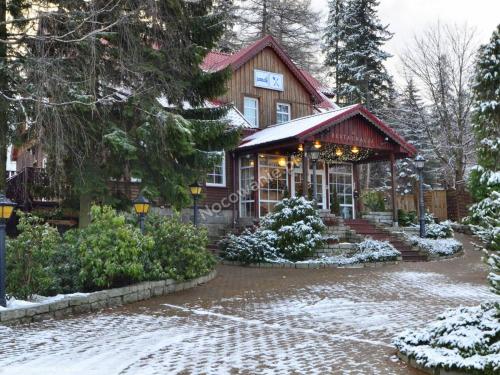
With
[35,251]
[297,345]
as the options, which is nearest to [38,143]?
[35,251]

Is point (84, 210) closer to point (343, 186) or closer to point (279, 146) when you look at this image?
point (279, 146)

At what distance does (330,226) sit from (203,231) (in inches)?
269

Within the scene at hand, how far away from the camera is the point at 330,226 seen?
17141 millimetres

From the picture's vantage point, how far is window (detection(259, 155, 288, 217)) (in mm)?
19172

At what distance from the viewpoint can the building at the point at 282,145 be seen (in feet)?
58.5

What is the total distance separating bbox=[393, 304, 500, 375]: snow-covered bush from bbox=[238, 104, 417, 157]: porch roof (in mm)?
11676

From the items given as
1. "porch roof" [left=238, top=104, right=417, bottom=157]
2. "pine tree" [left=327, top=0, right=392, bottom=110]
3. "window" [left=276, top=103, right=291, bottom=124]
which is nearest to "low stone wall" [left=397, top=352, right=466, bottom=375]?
"porch roof" [left=238, top=104, right=417, bottom=157]

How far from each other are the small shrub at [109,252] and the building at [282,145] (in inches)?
291

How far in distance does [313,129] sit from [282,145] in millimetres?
1300

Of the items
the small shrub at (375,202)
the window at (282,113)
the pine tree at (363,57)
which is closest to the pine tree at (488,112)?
the small shrub at (375,202)

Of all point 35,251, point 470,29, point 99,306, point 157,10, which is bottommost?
point 99,306

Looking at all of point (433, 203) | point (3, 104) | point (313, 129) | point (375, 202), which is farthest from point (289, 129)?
point (433, 203)

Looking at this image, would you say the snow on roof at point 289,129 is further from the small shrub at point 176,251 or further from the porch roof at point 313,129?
the small shrub at point 176,251

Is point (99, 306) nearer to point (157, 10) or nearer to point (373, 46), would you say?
point (157, 10)
